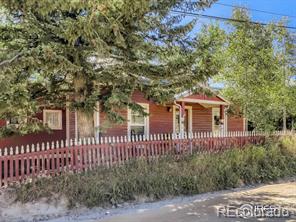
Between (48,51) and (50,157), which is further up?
(48,51)

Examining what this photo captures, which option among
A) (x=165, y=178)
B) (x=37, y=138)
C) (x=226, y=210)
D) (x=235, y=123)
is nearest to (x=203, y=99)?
(x=235, y=123)

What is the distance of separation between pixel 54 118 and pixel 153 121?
444 centimetres

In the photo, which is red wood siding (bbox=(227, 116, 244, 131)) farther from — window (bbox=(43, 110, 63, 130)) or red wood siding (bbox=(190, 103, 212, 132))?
window (bbox=(43, 110, 63, 130))

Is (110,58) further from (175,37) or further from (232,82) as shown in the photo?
(232,82)

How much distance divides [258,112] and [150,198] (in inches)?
285

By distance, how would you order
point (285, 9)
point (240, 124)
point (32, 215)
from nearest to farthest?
point (32, 215) → point (285, 9) → point (240, 124)

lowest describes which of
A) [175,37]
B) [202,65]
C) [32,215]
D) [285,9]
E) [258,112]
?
[32,215]

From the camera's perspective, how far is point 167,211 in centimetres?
756

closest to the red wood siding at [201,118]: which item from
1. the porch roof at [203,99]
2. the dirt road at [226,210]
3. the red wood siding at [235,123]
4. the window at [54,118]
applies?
the porch roof at [203,99]

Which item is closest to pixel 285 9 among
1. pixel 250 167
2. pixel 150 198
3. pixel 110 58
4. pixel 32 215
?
pixel 250 167

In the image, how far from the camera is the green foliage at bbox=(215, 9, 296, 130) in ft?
46.0

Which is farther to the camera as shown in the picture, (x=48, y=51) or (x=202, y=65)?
(x=202, y=65)

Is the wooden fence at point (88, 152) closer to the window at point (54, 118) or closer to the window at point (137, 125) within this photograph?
the window at point (137, 125)

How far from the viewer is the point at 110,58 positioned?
31.7ft
